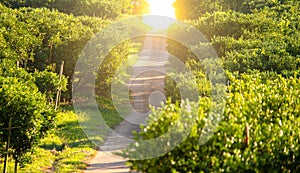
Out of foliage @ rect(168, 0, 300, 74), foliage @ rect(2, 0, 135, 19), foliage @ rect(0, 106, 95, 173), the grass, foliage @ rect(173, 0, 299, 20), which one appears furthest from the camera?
foliage @ rect(2, 0, 135, 19)

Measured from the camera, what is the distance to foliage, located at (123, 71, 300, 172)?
888 cm

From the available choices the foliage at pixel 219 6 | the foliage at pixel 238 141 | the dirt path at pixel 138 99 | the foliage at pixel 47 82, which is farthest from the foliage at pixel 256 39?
the foliage at pixel 238 141

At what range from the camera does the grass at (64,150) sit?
65.2 ft

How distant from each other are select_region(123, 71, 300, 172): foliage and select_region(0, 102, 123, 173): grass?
9.92 m

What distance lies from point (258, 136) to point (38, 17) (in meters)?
30.3

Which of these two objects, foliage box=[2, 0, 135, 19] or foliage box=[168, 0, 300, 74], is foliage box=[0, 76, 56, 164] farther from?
foliage box=[2, 0, 135, 19]

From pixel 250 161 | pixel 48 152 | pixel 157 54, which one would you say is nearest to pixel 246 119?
pixel 250 161

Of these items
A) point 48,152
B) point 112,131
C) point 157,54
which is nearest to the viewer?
point 48,152

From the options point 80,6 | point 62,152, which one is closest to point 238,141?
point 62,152

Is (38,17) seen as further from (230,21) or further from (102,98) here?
(230,21)

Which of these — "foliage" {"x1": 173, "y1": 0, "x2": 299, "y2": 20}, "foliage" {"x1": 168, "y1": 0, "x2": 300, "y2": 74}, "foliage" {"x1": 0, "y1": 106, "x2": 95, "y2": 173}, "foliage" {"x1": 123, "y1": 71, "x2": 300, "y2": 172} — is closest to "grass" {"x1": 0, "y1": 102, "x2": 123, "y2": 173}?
"foliage" {"x1": 0, "y1": 106, "x2": 95, "y2": 173}

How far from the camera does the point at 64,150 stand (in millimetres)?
23141

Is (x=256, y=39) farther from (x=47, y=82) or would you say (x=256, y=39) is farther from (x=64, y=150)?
(x=64, y=150)

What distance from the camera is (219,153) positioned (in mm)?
9438
